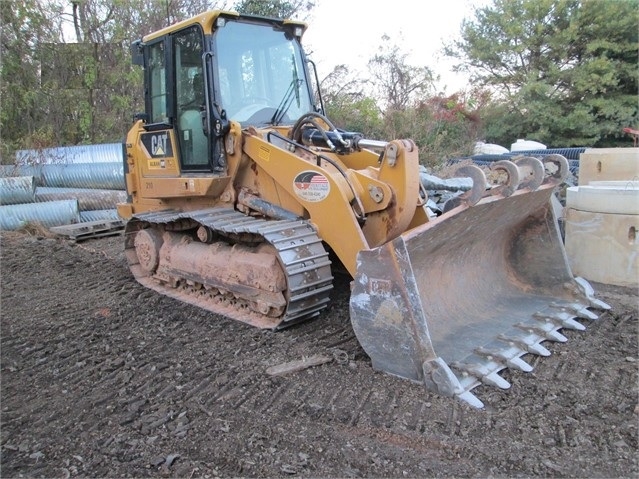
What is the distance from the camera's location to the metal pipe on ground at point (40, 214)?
26.8 ft

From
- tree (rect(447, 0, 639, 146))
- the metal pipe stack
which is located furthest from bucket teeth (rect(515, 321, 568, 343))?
tree (rect(447, 0, 639, 146))

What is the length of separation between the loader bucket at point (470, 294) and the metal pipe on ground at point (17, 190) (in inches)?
290

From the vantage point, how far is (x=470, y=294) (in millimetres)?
4160

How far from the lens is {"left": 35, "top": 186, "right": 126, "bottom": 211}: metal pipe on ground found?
8969mm

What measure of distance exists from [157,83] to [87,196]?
4500 mm

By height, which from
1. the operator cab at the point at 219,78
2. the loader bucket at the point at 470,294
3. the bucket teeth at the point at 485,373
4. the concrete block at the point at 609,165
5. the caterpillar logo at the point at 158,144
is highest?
the operator cab at the point at 219,78

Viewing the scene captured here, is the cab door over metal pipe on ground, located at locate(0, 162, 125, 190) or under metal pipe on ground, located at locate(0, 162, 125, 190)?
over

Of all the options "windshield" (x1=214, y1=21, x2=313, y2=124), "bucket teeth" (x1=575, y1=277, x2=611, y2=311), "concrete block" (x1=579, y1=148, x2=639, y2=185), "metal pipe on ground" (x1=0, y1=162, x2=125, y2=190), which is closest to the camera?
"bucket teeth" (x1=575, y1=277, x2=611, y2=311)

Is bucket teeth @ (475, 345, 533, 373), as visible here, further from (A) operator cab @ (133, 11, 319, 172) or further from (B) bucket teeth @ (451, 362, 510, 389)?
(A) operator cab @ (133, 11, 319, 172)

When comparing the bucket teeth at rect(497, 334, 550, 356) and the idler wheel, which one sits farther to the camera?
the idler wheel

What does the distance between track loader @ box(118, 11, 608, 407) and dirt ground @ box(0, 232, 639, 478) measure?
19cm

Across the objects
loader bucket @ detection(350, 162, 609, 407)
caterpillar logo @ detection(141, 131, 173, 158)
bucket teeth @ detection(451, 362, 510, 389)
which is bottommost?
bucket teeth @ detection(451, 362, 510, 389)

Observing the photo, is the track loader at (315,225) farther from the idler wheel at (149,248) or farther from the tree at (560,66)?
the tree at (560,66)

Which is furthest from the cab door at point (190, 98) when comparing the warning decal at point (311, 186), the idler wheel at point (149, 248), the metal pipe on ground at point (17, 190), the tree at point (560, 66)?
the tree at point (560, 66)
